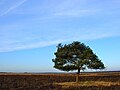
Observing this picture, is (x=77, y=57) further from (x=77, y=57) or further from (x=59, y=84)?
(x=59, y=84)

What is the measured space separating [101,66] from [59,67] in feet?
28.9

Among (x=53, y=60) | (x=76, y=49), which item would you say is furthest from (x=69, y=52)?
(x=53, y=60)

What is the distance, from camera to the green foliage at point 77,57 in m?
62.5

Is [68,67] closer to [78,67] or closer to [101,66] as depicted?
[78,67]

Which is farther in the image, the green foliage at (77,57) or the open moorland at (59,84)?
the green foliage at (77,57)

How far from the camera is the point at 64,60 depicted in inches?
2539

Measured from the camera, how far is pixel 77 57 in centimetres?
6306

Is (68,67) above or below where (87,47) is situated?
below

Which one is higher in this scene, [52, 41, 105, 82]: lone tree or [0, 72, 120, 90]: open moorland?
[52, 41, 105, 82]: lone tree

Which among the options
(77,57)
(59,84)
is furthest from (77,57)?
(59,84)

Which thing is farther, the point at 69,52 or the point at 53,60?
the point at 53,60

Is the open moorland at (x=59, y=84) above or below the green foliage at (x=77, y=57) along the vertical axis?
below

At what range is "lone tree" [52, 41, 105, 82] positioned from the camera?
62500mm

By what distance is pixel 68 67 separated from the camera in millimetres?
64250
